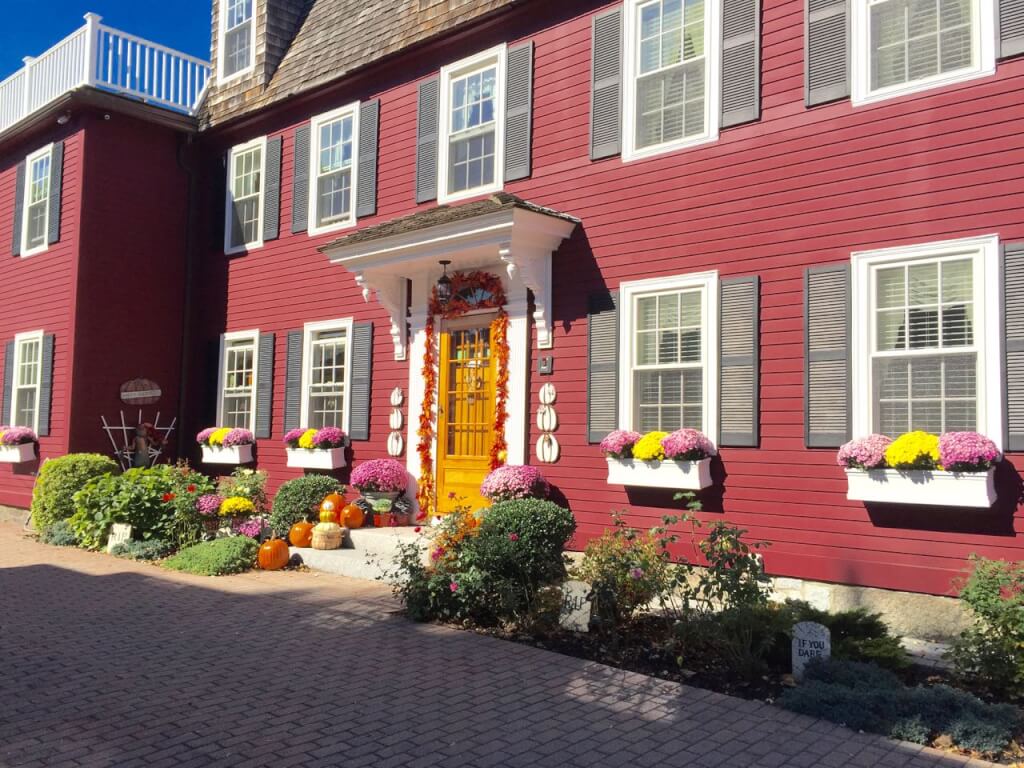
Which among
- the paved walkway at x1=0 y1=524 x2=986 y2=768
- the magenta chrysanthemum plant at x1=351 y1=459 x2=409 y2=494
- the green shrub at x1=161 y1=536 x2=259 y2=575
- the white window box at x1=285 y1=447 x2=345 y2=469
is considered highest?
the white window box at x1=285 y1=447 x2=345 y2=469

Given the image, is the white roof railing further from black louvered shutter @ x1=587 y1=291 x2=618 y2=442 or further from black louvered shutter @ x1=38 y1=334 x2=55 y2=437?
black louvered shutter @ x1=587 y1=291 x2=618 y2=442

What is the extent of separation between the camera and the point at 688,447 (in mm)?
7562

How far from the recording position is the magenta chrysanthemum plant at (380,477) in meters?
10.2

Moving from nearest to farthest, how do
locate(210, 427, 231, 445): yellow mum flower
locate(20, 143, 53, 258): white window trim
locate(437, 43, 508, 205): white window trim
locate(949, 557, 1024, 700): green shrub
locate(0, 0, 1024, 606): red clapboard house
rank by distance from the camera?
locate(949, 557, 1024, 700): green shrub
locate(0, 0, 1024, 606): red clapboard house
locate(437, 43, 508, 205): white window trim
locate(210, 427, 231, 445): yellow mum flower
locate(20, 143, 53, 258): white window trim

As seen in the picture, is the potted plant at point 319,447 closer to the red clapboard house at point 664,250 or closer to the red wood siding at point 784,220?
the red clapboard house at point 664,250

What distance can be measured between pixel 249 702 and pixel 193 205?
10992 mm

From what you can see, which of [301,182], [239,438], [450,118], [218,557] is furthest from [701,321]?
[239,438]

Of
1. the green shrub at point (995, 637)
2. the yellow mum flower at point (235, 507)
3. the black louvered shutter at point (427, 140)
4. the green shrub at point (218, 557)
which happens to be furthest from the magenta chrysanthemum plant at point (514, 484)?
the green shrub at point (995, 637)

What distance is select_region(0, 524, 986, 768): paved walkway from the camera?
4.21 m

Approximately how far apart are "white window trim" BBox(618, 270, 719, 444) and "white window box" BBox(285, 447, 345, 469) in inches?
171

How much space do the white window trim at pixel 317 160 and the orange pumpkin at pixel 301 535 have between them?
4215mm

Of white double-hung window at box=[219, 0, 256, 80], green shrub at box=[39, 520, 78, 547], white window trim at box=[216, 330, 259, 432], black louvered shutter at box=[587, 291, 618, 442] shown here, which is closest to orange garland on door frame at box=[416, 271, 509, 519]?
black louvered shutter at box=[587, 291, 618, 442]

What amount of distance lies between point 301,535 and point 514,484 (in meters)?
2.78

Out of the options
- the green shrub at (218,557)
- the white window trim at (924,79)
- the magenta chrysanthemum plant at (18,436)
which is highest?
the white window trim at (924,79)
